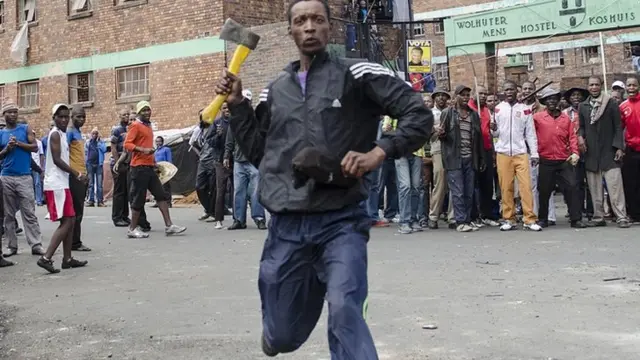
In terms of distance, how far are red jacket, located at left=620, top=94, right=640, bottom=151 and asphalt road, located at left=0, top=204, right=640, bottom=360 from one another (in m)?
1.83

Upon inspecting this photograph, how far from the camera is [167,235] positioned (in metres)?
12.6

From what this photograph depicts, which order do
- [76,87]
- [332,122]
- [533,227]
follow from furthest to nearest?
[76,87] → [533,227] → [332,122]

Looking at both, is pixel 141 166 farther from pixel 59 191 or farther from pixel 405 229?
pixel 405 229

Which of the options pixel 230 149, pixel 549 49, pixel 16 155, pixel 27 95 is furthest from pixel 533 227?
pixel 549 49

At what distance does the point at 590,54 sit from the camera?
39750 millimetres

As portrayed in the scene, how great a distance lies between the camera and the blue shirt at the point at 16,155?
1038cm

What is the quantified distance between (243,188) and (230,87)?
356 inches

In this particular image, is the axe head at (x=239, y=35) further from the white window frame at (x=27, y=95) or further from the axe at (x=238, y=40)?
the white window frame at (x=27, y=95)

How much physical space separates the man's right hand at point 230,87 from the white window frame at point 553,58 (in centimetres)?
3917

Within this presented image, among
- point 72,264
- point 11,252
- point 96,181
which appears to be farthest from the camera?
point 96,181

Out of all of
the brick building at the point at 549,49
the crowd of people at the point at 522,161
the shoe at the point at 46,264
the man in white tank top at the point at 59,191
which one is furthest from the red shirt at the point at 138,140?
the brick building at the point at 549,49

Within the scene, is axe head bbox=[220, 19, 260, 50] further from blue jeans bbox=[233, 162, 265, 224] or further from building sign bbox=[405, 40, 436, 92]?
building sign bbox=[405, 40, 436, 92]

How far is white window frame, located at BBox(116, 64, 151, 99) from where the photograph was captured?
82.2 ft

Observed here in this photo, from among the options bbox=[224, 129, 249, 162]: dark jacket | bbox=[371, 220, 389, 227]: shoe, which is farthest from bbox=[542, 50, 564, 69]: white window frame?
bbox=[224, 129, 249, 162]: dark jacket
